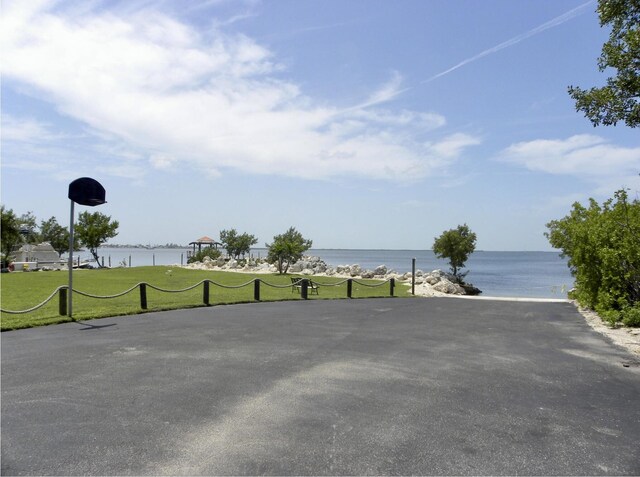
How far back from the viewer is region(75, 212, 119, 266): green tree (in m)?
48.1

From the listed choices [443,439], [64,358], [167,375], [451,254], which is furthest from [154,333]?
[451,254]

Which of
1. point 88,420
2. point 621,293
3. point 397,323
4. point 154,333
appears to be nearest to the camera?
point 88,420

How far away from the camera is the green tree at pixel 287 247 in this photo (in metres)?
44.8

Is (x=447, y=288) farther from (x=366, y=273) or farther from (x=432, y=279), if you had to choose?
(x=366, y=273)

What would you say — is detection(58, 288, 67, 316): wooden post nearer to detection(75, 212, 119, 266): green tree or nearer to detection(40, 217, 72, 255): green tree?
detection(75, 212, 119, 266): green tree

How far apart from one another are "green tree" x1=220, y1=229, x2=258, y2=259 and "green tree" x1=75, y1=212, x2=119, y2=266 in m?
19.8

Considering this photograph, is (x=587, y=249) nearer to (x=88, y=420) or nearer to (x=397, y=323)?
(x=397, y=323)

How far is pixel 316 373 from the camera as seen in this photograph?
676 cm

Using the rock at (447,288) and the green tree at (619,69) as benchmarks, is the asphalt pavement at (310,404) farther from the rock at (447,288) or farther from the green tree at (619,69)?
the rock at (447,288)

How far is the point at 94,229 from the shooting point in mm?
48031

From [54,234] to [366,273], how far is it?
46770mm

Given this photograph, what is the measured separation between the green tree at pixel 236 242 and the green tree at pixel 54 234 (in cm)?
2143

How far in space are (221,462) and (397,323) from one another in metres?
8.96

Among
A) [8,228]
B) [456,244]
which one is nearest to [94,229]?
[8,228]
